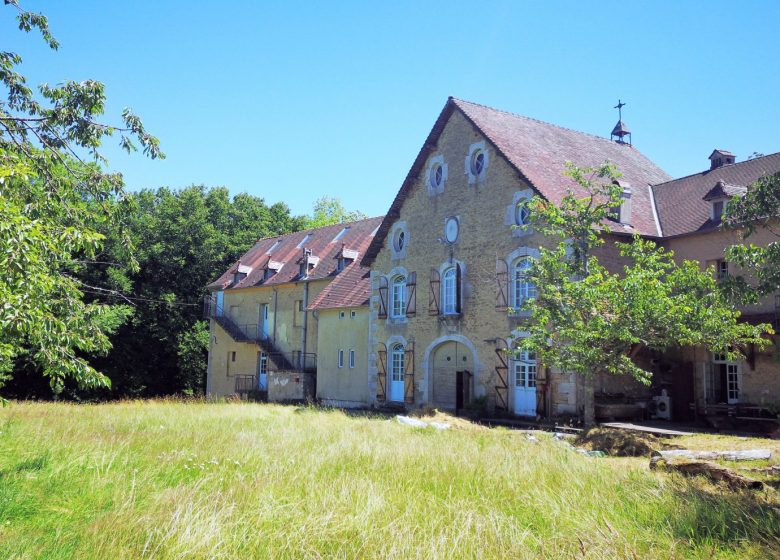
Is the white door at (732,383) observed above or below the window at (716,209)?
below

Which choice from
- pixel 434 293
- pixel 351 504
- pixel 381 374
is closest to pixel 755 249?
pixel 351 504

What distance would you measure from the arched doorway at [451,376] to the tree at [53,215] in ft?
45.2

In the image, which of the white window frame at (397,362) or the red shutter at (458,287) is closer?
the red shutter at (458,287)

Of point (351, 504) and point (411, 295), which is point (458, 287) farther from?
point (351, 504)

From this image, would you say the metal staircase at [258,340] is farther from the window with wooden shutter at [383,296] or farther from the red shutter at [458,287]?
the red shutter at [458,287]

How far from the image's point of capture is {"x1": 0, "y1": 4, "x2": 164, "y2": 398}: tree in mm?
6500

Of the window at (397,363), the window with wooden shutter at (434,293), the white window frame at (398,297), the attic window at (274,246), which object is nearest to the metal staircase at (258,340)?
the attic window at (274,246)

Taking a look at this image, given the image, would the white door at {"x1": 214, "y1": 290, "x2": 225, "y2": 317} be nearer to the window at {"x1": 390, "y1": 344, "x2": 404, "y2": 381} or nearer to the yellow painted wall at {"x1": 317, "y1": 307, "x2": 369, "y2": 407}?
the yellow painted wall at {"x1": 317, "y1": 307, "x2": 369, "y2": 407}

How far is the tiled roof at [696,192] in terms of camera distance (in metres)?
20.3

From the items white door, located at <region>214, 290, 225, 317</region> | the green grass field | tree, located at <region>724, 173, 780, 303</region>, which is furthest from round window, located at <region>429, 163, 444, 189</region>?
white door, located at <region>214, 290, 225, 317</region>

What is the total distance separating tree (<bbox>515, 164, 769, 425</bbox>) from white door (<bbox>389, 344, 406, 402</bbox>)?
918cm

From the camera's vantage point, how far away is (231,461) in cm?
913

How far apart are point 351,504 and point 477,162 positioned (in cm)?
1706

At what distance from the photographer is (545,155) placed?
22578 millimetres
